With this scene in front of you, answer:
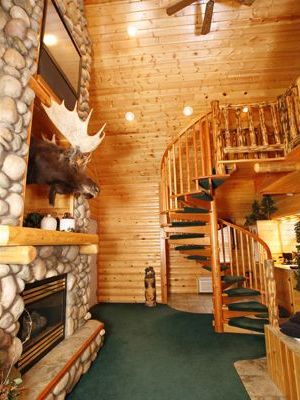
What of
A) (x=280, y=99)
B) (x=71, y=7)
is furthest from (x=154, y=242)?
(x=71, y=7)

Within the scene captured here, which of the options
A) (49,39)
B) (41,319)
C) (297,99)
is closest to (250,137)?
(297,99)

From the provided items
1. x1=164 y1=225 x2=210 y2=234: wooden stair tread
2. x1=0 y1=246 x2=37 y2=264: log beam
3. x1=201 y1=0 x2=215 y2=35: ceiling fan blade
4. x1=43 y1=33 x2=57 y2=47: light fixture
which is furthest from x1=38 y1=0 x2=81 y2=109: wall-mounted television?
x1=164 y1=225 x2=210 y2=234: wooden stair tread

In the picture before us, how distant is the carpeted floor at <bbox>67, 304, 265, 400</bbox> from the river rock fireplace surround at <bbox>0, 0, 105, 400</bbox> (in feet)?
1.12

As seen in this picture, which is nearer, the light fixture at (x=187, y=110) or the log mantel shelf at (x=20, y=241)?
the log mantel shelf at (x=20, y=241)

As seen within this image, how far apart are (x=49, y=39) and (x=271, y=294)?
4.22 m

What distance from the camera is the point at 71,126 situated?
2.80 metres

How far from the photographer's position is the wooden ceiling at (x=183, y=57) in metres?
4.41

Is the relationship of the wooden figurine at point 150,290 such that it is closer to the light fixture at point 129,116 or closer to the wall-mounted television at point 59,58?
the light fixture at point 129,116

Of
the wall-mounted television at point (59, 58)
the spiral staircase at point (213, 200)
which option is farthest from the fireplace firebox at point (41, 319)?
the spiral staircase at point (213, 200)

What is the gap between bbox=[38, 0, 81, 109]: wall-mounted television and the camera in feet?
8.69

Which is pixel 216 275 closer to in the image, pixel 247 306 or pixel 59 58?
pixel 247 306

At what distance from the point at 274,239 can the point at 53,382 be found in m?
5.49

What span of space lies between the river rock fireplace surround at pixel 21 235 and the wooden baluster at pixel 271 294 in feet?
8.12

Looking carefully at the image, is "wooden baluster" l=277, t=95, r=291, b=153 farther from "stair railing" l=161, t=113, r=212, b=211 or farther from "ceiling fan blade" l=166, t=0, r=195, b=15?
"ceiling fan blade" l=166, t=0, r=195, b=15
